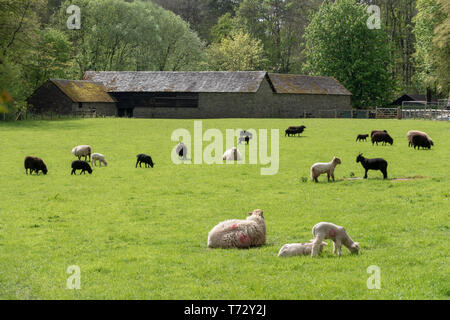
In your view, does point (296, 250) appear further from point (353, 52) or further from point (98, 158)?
point (353, 52)

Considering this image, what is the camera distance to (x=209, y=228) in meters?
12.9

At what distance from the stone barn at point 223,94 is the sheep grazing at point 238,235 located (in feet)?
207

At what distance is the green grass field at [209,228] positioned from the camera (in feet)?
27.8

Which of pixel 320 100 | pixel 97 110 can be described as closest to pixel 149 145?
pixel 97 110

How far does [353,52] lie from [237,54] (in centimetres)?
2374

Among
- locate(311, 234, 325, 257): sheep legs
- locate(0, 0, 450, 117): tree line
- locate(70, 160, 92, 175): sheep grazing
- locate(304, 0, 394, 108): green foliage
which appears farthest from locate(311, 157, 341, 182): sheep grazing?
locate(304, 0, 394, 108): green foliage

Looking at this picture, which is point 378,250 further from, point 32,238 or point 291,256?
point 32,238

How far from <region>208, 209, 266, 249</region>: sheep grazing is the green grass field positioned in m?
0.34

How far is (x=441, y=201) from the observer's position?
50.8 ft

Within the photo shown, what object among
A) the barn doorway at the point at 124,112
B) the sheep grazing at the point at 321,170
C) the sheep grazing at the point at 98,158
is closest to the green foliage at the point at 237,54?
the barn doorway at the point at 124,112

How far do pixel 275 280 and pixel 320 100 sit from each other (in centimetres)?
7180

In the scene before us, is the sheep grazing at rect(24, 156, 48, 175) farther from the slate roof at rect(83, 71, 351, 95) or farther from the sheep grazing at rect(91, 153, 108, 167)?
the slate roof at rect(83, 71, 351, 95)

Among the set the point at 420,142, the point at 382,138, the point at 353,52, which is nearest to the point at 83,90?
the point at 353,52
